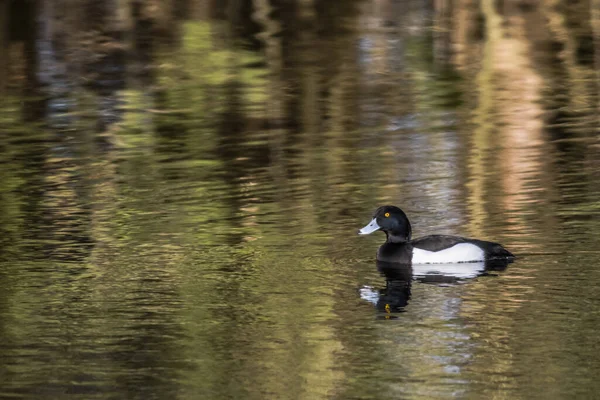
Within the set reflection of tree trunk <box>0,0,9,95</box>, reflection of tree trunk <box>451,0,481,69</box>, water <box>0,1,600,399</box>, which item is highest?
water <box>0,1,600,399</box>

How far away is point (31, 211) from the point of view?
17.3m

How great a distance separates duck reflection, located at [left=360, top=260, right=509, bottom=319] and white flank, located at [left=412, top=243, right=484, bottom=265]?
5 cm

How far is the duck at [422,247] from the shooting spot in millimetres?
13977

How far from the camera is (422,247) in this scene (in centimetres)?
1453

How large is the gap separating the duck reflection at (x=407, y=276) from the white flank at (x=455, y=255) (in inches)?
1.8

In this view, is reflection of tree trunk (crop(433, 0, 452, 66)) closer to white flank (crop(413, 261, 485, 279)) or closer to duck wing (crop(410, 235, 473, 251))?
duck wing (crop(410, 235, 473, 251))

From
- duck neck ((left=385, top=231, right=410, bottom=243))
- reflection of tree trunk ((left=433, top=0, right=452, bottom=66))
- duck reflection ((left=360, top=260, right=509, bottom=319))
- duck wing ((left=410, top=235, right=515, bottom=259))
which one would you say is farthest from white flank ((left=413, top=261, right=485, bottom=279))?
reflection of tree trunk ((left=433, top=0, right=452, bottom=66))

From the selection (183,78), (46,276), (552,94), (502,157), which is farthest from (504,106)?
(46,276)

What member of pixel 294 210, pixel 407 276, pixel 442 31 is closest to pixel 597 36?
pixel 442 31

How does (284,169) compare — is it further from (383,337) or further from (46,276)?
(383,337)

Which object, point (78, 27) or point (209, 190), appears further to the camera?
point (78, 27)

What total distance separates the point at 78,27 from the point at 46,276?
21689 millimetres

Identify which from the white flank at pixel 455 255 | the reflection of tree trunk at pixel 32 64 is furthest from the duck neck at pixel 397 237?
the reflection of tree trunk at pixel 32 64

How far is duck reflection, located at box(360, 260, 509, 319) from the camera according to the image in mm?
12995
